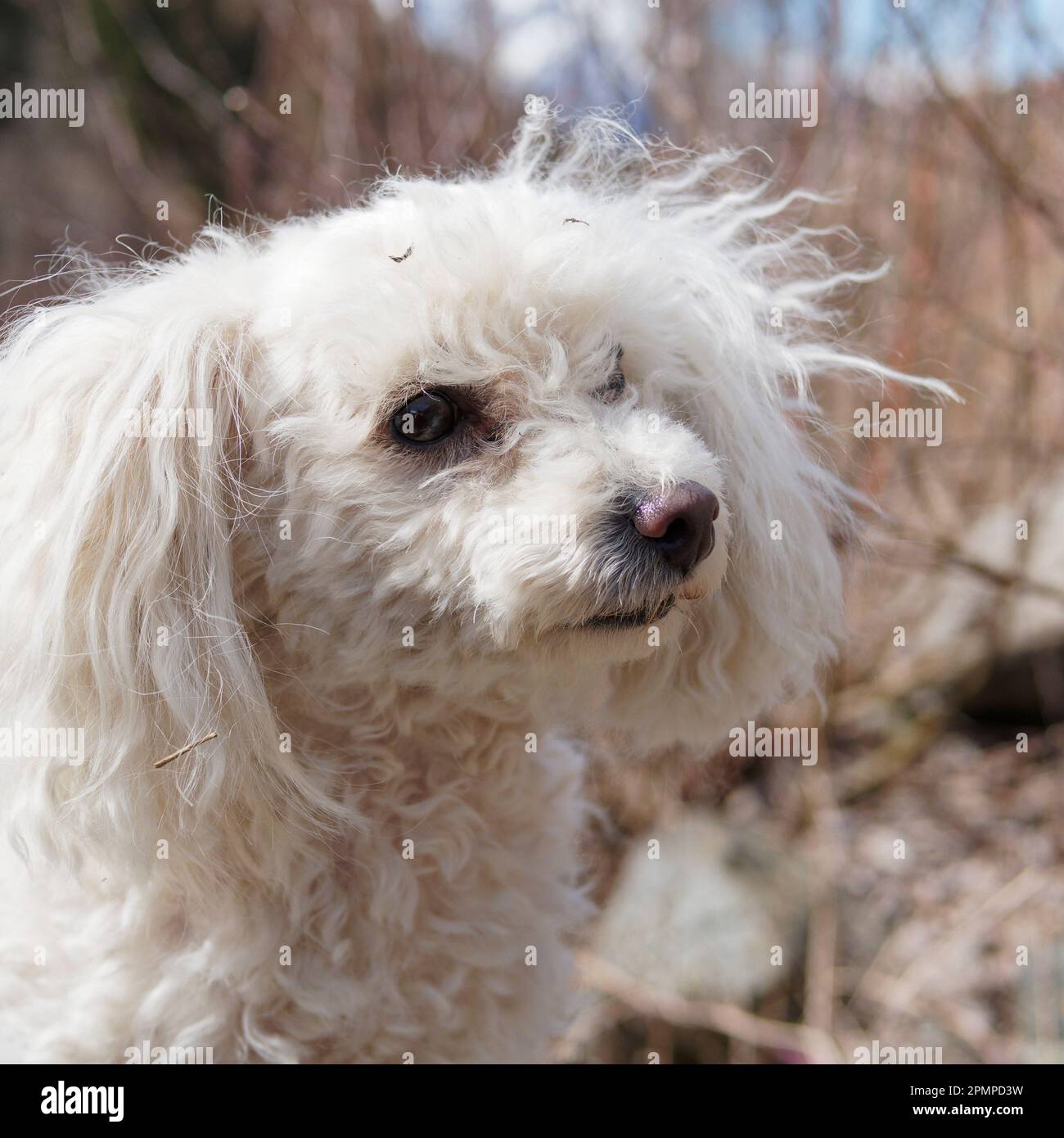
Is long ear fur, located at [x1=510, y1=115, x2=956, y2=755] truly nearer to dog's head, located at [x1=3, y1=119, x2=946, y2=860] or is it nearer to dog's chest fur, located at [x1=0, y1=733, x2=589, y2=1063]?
dog's head, located at [x1=3, y1=119, x2=946, y2=860]

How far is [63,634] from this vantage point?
1.29 meters

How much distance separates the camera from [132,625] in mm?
1324

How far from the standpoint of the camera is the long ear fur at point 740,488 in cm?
163

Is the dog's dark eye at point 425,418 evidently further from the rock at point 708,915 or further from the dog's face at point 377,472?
the rock at point 708,915

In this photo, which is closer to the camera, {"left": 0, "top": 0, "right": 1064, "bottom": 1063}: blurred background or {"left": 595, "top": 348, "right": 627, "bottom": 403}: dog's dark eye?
{"left": 595, "top": 348, "right": 627, "bottom": 403}: dog's dark eye

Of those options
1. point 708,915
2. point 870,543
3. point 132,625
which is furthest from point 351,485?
point 708,915

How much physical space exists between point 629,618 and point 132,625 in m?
0.68

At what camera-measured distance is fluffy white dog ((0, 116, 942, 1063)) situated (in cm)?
130

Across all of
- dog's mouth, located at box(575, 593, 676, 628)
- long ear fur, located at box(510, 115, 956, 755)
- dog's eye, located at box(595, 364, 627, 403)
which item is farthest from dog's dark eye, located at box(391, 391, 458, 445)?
long ear fur, located at box(510, 115, 956, 755)

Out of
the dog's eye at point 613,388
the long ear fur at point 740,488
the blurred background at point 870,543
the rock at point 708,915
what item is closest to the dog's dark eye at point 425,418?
the dog's eye at point 613,388

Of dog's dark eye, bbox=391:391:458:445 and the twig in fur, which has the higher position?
dog's dark eye, bbox=391:391:458:445

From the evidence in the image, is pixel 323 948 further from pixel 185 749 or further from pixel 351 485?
pixel 351 485
